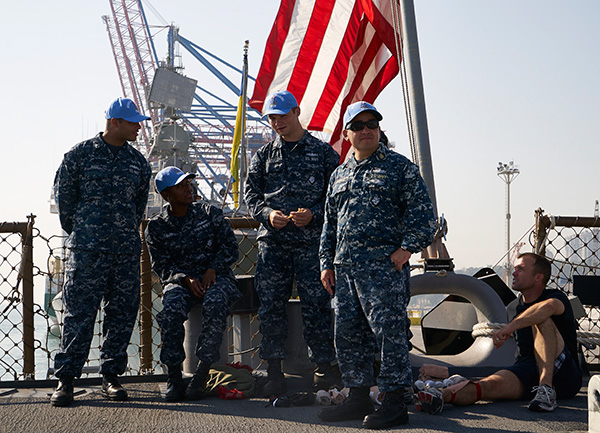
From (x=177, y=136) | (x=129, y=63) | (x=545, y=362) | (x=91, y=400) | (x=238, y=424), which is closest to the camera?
(x=238, y=424)

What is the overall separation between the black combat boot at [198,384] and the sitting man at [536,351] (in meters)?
1.32

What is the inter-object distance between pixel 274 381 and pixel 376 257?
1.19 meters

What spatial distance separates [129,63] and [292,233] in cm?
6075

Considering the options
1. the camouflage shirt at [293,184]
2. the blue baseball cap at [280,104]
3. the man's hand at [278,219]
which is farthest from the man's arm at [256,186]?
the blue baseball cap at [280,104]

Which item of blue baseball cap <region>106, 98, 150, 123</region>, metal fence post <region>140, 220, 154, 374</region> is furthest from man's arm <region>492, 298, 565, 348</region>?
metal fence post <region>140, 220, 154, 374</region>

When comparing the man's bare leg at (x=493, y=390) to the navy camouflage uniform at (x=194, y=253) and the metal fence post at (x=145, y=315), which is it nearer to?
the navy camouflage uniform at (x=194, y=253)

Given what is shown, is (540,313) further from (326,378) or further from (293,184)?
(293,184)

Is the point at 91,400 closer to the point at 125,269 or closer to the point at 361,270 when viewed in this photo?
the point at 125,269

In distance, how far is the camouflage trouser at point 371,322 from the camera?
3.07m

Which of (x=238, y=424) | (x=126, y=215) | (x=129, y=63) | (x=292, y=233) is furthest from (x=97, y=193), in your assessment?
(x=129, y=63)

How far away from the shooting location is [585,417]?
3150 mm

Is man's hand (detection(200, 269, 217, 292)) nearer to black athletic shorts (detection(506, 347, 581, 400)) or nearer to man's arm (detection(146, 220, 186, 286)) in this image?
man's arm (detection(146, 220, 186, 286))

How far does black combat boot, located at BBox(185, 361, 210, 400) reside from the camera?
12.2ft

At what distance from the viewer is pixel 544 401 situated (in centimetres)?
329
